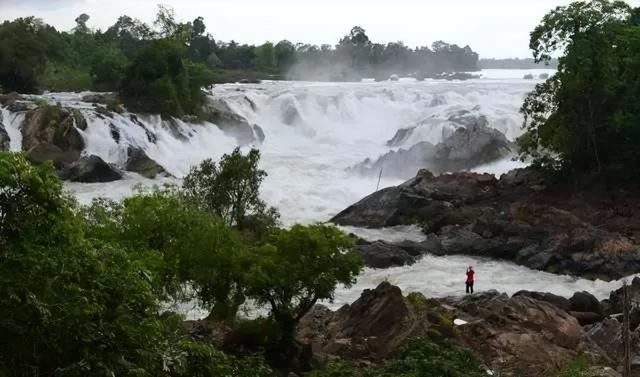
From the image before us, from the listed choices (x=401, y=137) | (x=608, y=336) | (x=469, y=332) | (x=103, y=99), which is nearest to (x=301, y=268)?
(x=469, y=332)

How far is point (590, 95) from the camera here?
3156 cm

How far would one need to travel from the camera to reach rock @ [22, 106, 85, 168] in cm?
3597

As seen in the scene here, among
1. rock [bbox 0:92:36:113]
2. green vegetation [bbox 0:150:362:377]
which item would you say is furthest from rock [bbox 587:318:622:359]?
rock [bbox 0:92:36:113]

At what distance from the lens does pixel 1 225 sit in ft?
25.4

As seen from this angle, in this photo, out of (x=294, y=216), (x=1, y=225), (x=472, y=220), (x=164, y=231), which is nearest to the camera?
(x=1, y=225)

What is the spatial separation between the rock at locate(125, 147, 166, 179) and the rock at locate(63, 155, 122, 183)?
1807 millimetres

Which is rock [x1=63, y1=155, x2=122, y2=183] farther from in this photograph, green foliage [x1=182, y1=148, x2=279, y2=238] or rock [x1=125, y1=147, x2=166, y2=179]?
green foliage [x1=182, y1=148, x2=279, y2=238]

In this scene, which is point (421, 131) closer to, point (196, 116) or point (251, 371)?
point (196, 116)

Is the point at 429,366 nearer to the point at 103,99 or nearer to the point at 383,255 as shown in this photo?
the point at 383,255

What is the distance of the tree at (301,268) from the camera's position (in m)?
14.6

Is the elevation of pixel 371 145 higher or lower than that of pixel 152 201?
lower

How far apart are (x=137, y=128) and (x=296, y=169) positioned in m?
10.1

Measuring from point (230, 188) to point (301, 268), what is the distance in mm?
6603

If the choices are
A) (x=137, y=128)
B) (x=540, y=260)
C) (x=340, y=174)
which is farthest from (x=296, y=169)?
(x=540, y=260)
